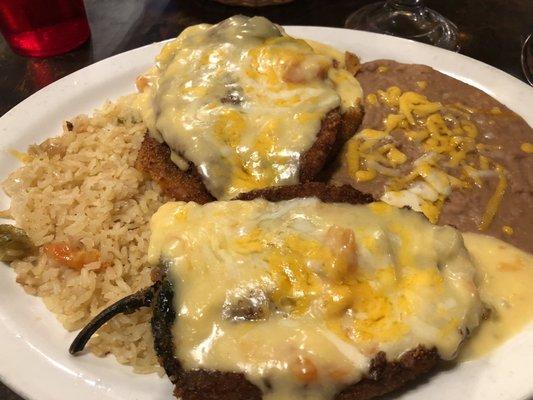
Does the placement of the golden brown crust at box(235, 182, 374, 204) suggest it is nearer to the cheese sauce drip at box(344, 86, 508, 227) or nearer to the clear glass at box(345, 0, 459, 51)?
the cheese sauce drip at box(344, 86, 508, 227)

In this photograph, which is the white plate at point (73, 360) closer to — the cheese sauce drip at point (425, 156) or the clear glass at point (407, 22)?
the cheese sauce drip at point (425, 156)

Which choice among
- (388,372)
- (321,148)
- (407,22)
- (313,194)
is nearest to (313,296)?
(388,372)

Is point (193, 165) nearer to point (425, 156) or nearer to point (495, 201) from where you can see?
point (425, 156)

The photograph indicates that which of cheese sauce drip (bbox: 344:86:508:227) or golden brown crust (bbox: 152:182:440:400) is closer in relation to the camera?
Result: golden brown crust (bbox: 152:182:440:400)

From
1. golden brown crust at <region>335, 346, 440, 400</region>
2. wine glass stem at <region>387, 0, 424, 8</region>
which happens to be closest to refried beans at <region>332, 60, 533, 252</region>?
golden brown crust at <region>335, 346, 440, 400</region>

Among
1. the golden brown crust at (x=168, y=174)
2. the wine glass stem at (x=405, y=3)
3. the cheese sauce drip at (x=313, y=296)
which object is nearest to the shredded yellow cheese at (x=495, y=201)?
the cheese sauce drip at (x=313, y=296)
